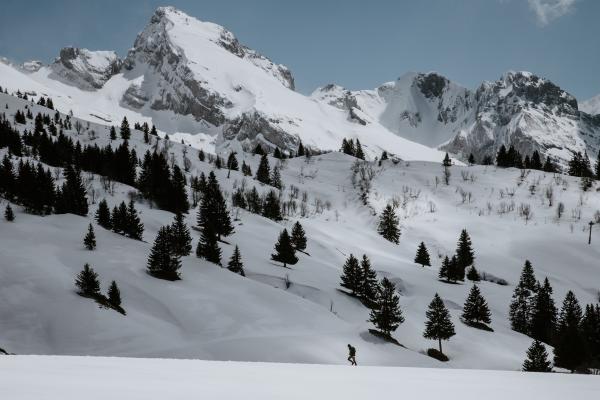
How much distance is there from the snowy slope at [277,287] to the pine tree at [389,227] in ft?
9.81

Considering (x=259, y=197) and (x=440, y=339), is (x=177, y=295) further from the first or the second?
(x=259, y=197)

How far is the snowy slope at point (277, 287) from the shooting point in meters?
32.4

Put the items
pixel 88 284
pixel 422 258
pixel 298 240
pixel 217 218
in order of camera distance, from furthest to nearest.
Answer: pixel 422 258 → pixel 298 240 → pixel 217 218 → pixel 88 284

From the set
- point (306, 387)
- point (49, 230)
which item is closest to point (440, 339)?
point (306, 387)

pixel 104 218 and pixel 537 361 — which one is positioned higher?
pixel 104 218

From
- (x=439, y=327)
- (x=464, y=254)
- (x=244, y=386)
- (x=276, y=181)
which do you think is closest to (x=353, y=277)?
(x=439, y=327)

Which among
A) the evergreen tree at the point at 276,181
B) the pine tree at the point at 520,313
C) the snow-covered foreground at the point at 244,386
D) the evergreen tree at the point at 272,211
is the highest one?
A: the evergreen tree at the point at 276,181

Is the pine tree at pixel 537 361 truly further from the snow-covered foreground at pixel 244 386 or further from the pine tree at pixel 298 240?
the pine tree at pixel 298 240

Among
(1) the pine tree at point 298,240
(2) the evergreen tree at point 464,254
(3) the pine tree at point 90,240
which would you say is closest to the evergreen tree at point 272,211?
(1) the pine tree at point 298,240

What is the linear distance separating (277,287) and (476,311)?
106ft

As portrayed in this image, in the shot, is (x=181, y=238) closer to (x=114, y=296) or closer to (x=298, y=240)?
(x=114, y=296)

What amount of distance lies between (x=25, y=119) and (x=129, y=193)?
110 meters

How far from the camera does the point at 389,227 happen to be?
11388 cm

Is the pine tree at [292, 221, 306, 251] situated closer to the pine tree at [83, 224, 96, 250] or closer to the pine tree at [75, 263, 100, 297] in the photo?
the pine tree at [83, 224, 96, 250]
